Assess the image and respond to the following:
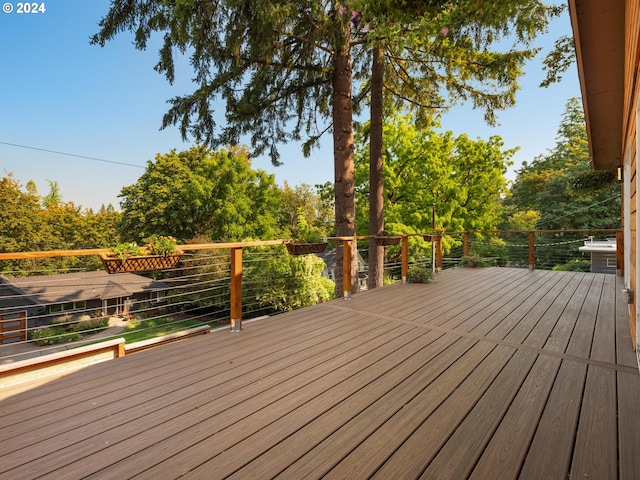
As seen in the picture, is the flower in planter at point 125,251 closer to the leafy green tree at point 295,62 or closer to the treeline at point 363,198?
the leafy green tree at point 295,62

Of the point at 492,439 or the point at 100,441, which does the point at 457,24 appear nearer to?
the point at 492,439

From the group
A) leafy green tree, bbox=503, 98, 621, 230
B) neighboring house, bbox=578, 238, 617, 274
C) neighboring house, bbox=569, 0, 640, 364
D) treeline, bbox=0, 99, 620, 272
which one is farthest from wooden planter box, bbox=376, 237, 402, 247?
leafy green tree, bbox=503, 98, 621, 230

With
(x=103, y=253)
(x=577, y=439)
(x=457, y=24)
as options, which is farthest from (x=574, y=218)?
(x=103, y=253)

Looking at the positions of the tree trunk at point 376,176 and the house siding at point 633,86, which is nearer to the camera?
the house siding at point 633,86

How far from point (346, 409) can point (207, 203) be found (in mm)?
19069

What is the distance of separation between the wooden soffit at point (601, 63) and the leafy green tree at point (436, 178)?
8.85 metres

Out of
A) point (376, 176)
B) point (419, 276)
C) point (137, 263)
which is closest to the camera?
point (137, 263)

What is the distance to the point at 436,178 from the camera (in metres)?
14.6

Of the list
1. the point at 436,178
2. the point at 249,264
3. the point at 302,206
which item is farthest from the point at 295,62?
the point at 302,206

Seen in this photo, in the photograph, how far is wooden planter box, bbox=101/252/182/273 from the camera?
2379mm

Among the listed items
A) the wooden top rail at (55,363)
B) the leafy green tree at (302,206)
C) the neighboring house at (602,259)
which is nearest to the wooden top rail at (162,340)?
the wooden top rail at (55,363)

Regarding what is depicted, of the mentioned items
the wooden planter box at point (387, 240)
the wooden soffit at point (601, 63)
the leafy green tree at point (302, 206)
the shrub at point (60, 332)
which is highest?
the leafy green tree at point (302, 206)

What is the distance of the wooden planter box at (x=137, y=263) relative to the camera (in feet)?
7.80

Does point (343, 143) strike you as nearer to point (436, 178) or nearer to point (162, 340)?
point (162, 340)
